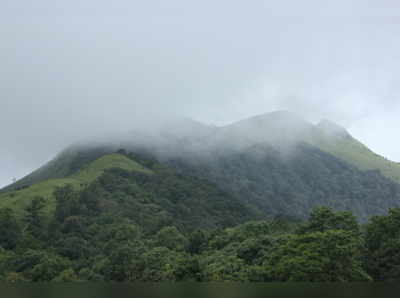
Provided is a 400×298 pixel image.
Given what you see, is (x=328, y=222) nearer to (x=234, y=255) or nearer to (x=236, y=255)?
(x=236, y=255)

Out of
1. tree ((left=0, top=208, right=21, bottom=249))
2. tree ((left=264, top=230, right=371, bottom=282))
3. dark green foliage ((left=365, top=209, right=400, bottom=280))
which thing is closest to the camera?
tree ((left=264, top=230, right=371, bottom=282))

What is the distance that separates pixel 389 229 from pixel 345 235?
564 inches

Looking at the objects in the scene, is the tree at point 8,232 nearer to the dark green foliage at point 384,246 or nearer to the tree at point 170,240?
the tree at point 170,240

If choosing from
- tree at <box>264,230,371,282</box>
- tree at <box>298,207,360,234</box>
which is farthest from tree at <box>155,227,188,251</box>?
tree at <box>264,230,371,282</box>

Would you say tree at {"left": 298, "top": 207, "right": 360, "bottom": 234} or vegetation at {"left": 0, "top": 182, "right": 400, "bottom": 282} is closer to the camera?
vegetation at {"left": 0, "top": 182, "right": 400, "bottom": 282}

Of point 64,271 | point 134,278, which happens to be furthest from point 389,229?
point 64,271

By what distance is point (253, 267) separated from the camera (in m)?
108

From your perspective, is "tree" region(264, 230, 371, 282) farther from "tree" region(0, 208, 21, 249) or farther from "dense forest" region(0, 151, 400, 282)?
"tree" region(0, 208, 21, 249)

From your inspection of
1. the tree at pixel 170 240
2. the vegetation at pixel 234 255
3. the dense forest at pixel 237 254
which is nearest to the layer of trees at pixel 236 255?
the dense forest at pixel 237 254

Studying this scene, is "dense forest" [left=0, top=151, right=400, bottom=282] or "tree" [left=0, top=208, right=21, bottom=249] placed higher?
"tree" [left=0, top=208, right=21, bottom=249]

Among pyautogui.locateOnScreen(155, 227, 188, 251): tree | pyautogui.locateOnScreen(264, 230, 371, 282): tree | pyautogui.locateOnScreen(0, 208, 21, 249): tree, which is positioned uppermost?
pyautogui.locateOnScreen(0, 208, 21, 249): tree

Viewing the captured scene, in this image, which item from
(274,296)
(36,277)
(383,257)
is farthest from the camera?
(36,277)

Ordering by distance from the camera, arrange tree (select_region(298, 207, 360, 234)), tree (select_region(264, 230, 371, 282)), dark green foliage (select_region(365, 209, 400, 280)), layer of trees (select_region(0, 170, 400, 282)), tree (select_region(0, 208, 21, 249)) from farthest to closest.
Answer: tree (select_region(0, 208, 21, 249))
tree (select_region(298, 207, 360, 234))
dark green foliage (select_region(365, 209, 400, 280))
layer of trees (select_region(0, 170, 400, 282))
tree (select_region(264, 230, 371, 282))

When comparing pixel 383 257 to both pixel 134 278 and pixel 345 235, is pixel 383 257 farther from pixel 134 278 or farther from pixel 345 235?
pixel 134 278
